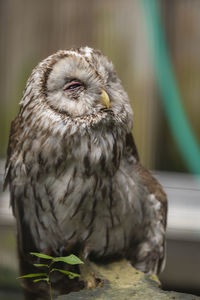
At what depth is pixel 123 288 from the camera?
146cm

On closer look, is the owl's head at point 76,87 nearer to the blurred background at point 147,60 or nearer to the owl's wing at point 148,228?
the owl's wing at point 148,228

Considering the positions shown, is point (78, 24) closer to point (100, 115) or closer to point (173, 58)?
point (173, 58)

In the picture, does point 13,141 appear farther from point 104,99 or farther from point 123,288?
point 123,288

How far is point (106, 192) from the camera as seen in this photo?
1.67 meters

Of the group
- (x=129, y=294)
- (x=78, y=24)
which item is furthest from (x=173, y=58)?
(x=129, y=294)

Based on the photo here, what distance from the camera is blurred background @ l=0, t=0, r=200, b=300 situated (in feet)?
10.4

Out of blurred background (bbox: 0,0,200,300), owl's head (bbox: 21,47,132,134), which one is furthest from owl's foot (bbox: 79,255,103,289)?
blurred background (bbox: 0,0,200,300)

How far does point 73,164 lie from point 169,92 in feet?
5.81

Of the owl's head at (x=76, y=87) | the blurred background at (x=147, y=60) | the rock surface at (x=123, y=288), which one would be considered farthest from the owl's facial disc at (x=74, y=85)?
the blurred background at (x=147, y=60)

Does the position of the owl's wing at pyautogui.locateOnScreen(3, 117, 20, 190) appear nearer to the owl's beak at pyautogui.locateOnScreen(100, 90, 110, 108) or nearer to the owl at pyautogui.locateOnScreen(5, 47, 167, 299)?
the owl at pyautogui.locateOnScreen(5, 47, 167, 299)

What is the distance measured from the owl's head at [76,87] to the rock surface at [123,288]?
50cm

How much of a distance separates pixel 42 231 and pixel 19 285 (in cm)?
21

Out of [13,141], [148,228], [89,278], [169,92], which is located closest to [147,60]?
[169,92]

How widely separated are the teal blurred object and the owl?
1409 millimetres
